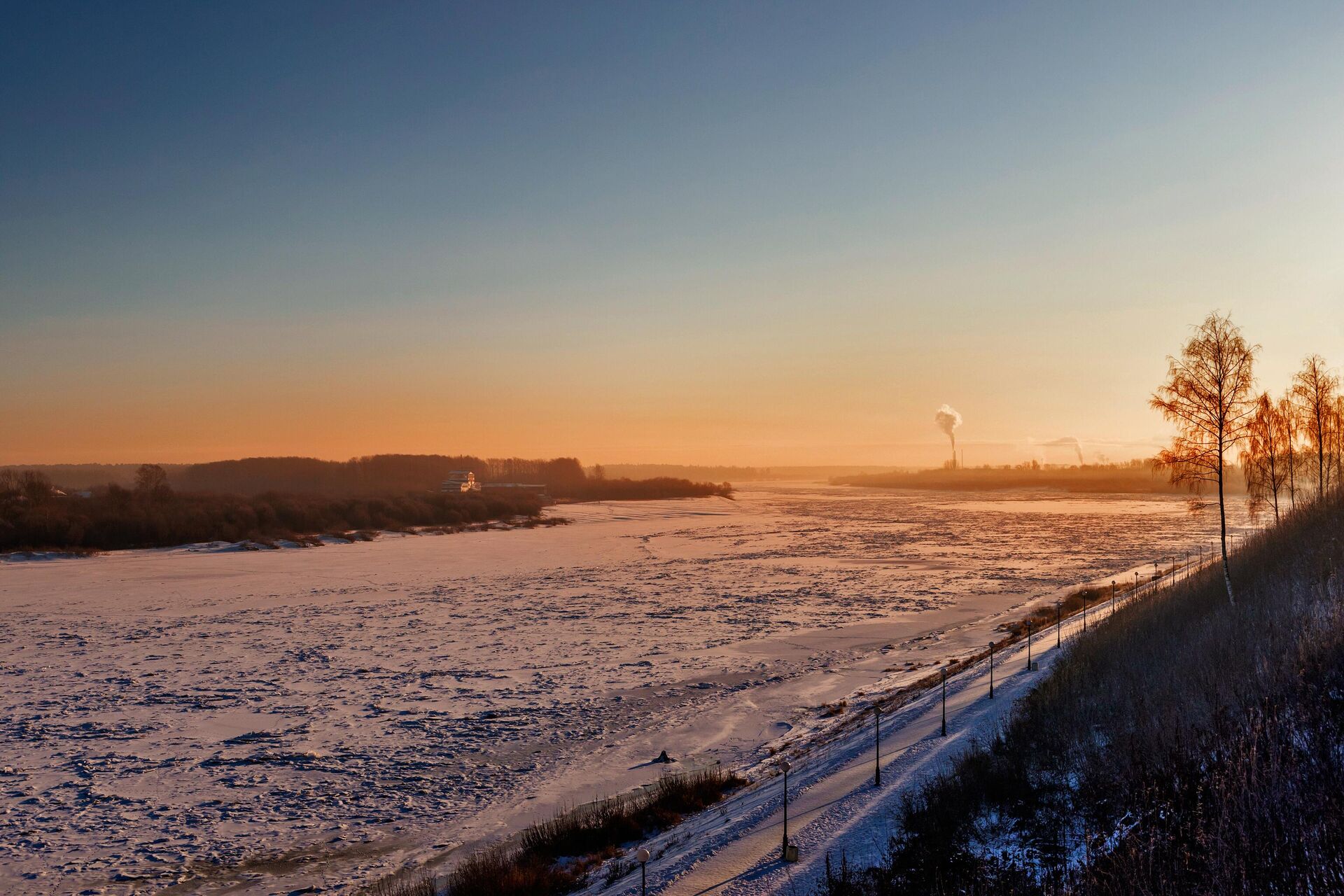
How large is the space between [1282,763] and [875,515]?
81.1 meters

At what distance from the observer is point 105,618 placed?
27.7m

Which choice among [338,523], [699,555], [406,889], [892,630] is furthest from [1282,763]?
[338,523]

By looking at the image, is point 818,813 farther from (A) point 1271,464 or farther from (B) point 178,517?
(B) point 178,517

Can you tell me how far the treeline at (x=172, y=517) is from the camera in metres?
54.5

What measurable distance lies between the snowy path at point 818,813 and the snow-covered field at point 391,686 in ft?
7.80

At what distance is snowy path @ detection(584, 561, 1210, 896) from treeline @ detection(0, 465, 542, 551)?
58.1m

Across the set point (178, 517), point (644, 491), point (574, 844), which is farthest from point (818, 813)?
point (644, 491)

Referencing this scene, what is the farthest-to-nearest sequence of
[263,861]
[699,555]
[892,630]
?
[699,555]
[892,630]
[263,861]

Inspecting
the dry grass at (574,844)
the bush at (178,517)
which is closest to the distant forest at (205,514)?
the bush at (178,517)

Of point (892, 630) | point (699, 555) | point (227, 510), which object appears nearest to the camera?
point (892, 630)

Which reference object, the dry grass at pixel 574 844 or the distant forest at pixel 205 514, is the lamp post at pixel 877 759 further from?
the distant forest at pixel 205 514

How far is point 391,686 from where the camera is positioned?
18.9 m

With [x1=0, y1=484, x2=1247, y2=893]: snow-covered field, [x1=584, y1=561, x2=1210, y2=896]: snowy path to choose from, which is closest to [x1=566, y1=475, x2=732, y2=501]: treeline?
[x1=0, y1=484, x2=1247, y2=893]: snow-covered field

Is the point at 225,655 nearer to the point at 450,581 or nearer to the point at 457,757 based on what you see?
the point at 457,757
